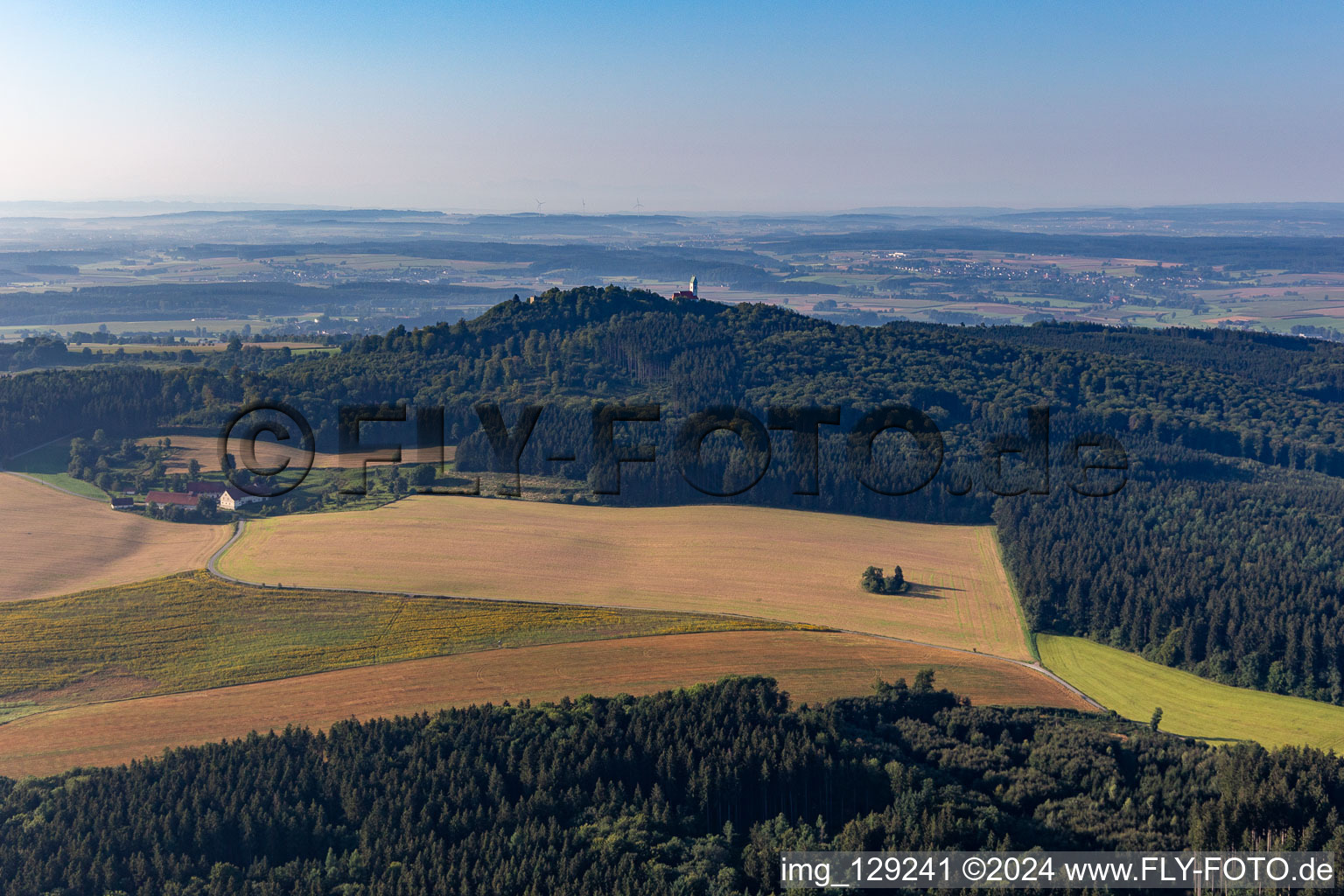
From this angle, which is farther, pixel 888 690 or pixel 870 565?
pixel 870 565

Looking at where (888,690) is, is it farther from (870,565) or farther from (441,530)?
(441,530)

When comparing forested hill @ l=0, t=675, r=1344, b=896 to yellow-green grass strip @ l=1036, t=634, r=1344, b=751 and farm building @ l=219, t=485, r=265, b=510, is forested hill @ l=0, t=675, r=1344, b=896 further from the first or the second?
farm building @ l=219, t=485, r=265, b=510

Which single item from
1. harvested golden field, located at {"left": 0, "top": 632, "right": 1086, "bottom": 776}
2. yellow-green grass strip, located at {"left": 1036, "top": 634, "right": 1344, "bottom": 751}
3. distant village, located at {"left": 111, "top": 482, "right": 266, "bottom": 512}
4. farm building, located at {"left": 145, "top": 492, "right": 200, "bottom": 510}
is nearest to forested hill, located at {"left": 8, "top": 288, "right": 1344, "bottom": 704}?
yellow-green grass strip, located at {"left": 1036, "top": 634, "right": 1344, "bottom": 751}

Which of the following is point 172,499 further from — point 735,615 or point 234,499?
point 735,615

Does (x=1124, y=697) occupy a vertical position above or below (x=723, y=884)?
below

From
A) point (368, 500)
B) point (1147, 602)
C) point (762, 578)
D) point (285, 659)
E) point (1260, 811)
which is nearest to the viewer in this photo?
point (1260, 811)

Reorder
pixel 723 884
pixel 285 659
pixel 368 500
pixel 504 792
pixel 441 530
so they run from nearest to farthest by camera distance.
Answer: pixel 723 884 → pixel 504 792 → pixel 285 659 → pixel 441 530 → pixel 368 500

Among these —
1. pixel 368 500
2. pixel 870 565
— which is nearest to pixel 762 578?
pixel 870 565

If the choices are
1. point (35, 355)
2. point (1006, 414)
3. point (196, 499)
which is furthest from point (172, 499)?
point (1006, 414)
